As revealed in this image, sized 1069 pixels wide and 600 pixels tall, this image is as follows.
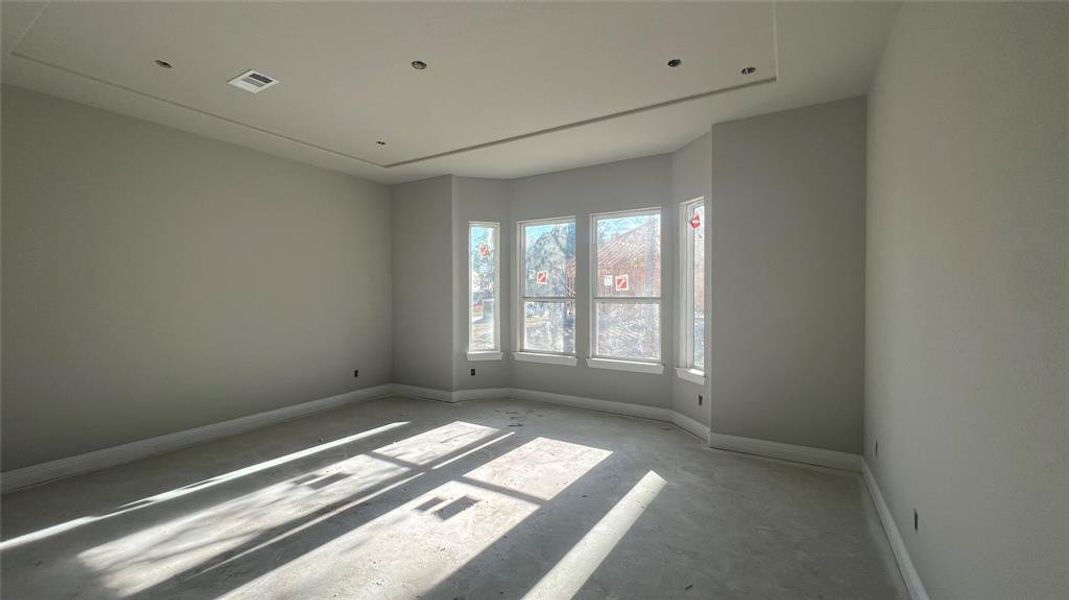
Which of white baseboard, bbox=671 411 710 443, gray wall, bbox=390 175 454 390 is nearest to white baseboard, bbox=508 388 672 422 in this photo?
white baseboard, bbox=671 411 710 443

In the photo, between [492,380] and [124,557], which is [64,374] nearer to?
[124,557]

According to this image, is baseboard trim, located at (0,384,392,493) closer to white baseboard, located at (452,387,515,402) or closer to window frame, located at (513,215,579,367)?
white baseboard, located at (452,387,515,402)

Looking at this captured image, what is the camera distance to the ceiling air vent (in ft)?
9.67

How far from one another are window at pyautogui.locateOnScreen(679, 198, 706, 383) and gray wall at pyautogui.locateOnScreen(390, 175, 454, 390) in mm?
2766

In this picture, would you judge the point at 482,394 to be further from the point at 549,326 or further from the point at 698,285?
the point at 698,285

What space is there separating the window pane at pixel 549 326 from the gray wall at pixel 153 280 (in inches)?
89.4

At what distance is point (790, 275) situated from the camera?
11.5 feet

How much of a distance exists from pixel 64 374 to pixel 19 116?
188 centimetres

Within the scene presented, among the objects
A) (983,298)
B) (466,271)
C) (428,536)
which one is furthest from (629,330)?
(983,298)

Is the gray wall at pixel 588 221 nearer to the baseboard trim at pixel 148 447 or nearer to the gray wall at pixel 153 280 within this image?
the gray wall at pixel 153 280

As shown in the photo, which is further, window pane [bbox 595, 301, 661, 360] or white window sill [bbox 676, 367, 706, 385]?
window pane [bbox 595, 301, 661, 360]

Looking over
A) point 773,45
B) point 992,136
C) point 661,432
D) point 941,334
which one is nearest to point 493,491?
point 661,432

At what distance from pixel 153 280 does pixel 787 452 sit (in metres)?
5.53

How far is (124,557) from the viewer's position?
228 centimetres
